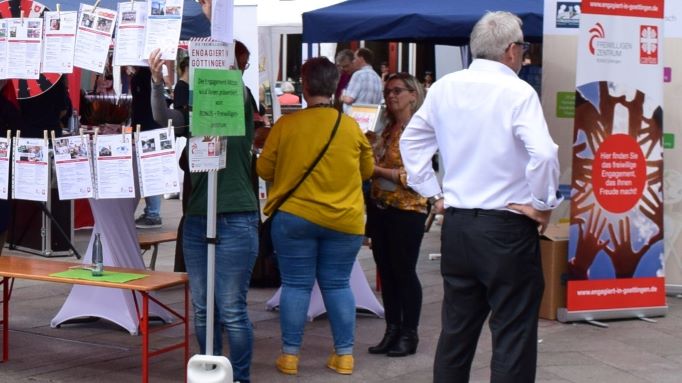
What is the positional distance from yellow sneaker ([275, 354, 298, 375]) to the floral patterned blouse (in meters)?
1.04

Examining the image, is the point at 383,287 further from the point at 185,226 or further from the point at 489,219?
the point at 489,219

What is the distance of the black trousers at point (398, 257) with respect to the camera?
669cm

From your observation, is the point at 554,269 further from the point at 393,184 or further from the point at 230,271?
the point at 230,271

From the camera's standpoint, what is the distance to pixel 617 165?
316 inches

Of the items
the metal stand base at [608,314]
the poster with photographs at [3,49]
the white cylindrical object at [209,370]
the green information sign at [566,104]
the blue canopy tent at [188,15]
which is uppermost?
the blue canopy tent at [188,15]

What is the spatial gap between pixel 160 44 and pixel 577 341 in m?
3.57

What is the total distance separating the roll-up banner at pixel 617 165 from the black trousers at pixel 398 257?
1.56 metres

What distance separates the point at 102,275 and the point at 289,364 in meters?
1.17

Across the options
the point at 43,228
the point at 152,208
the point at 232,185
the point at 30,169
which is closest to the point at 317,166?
the point at 232,185

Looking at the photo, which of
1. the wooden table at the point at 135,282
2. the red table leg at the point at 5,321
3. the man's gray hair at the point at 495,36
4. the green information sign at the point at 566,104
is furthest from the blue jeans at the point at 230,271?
the green information sign at the point at 566,104

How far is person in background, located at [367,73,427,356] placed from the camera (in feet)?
21.9

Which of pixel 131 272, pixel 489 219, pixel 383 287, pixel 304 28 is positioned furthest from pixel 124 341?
pixel 489 219

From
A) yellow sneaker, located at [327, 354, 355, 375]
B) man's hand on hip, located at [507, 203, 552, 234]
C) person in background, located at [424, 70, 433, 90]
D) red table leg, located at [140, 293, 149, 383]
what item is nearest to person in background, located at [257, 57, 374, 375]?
yellow sneaker, located at [327, 354, 355, 375]

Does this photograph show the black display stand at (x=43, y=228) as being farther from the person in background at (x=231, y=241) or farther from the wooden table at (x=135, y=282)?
the person in background at (x=231, y=241)
